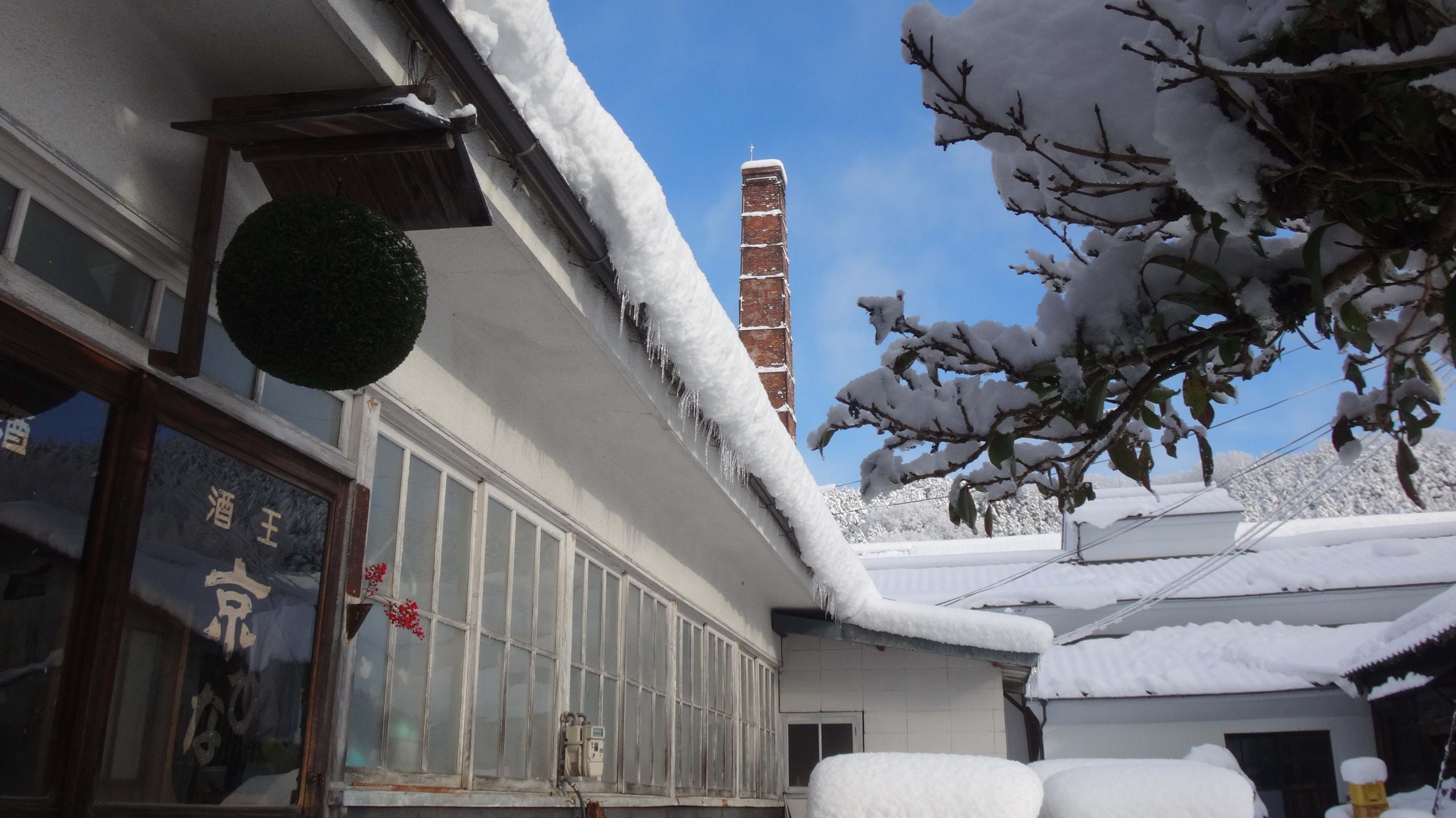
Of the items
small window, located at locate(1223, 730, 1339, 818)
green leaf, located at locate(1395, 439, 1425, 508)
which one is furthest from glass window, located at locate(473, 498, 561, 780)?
small window, located at locate(1223, 730, 1339, 818)

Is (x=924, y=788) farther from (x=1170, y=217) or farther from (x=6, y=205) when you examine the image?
(x=6, y=205)

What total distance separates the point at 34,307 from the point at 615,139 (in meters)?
1.72

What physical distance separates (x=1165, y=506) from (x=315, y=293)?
21.8 m

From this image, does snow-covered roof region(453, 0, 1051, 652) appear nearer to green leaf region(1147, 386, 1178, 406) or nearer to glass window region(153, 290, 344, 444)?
glass window region(153, 290, 344, 444)

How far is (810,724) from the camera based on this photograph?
1090 cm

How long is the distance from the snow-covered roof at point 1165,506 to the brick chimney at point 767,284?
351 inches

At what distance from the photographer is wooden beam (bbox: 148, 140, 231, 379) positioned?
8.69 feet

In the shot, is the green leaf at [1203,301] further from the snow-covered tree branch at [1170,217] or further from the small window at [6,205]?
the small window at [6,205]

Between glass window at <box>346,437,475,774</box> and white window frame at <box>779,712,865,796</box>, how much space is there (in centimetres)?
689

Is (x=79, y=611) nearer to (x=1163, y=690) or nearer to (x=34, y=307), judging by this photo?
(x=34, y=307)

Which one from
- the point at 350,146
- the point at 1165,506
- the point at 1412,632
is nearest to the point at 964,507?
the point at 350,146

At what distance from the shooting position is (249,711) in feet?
9.72

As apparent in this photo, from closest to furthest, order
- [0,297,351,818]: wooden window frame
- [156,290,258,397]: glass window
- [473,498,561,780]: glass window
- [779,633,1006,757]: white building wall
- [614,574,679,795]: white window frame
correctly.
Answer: [0,297,351,818]: wooden window frame < [156,290,258,397]: glass window < [473,498,561,780]: glass window < [614,574,679,795]: white window frame < [779,633,1006,757]: white building wall

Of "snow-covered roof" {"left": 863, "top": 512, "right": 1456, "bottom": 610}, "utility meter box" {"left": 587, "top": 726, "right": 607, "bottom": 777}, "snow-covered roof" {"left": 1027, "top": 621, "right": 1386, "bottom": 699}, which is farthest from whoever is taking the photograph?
"snow-covered roof" {"left": 863, "top": 512, "right": 1456, "bottom": 610}
